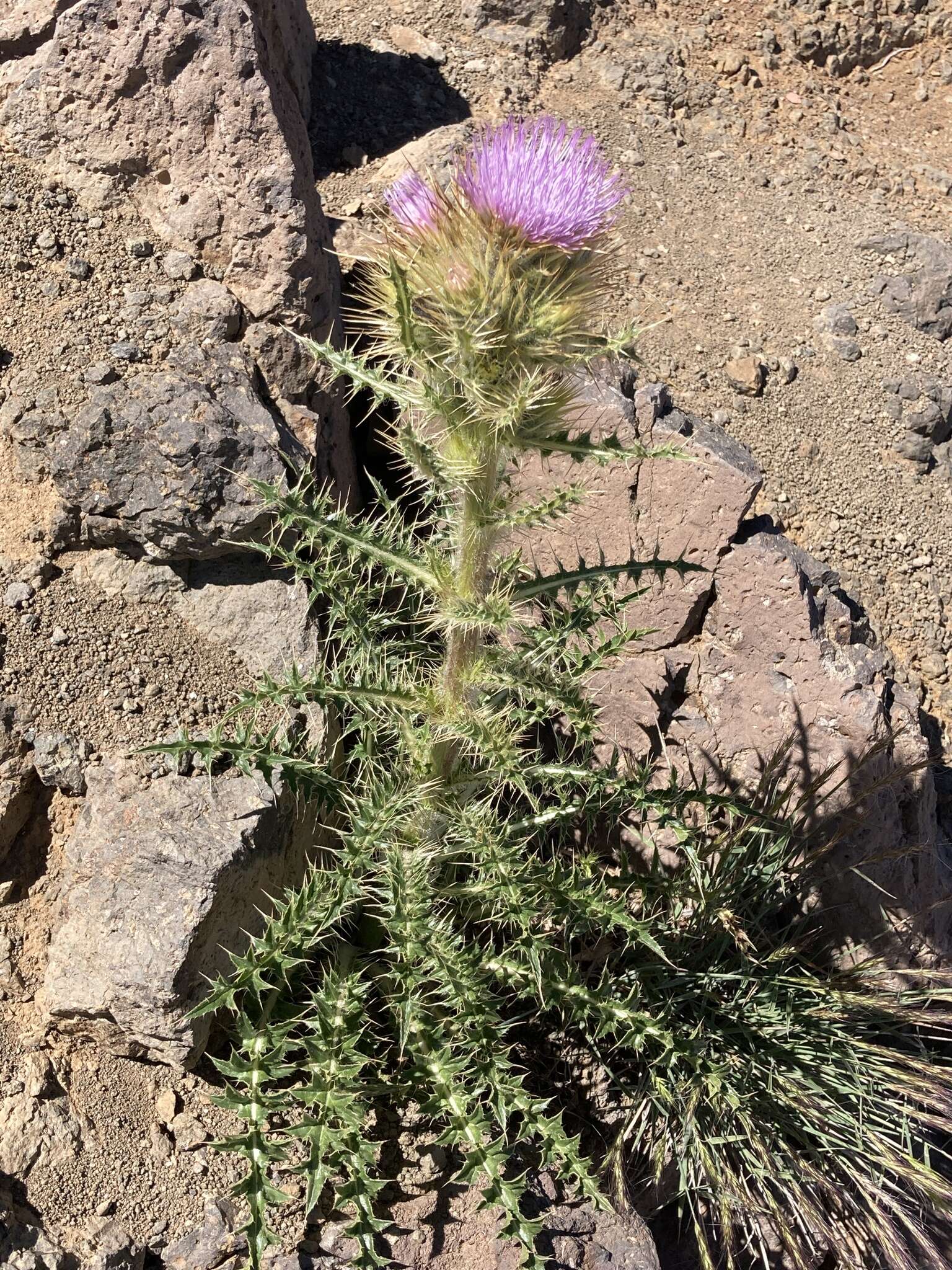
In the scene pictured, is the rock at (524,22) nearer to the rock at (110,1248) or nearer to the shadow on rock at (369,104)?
the shadow on rock at (369,104)

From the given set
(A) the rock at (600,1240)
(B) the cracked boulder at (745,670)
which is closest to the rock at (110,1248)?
(A) the rock at (600,1240)

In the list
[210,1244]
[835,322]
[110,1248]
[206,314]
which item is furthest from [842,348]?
[110,1248]

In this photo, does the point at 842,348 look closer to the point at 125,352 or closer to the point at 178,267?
the point at 178,267

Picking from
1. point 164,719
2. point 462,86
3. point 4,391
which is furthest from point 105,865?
point 462,86

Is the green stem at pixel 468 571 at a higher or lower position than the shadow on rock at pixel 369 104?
lower

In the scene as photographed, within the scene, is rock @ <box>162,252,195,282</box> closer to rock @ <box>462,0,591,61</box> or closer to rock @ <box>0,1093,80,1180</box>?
rock @ <box>0,1093,80,1180</box>

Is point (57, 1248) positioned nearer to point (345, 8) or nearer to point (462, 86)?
point (462, 86)

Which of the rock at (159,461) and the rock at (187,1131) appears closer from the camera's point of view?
the rock at (187,1131)
